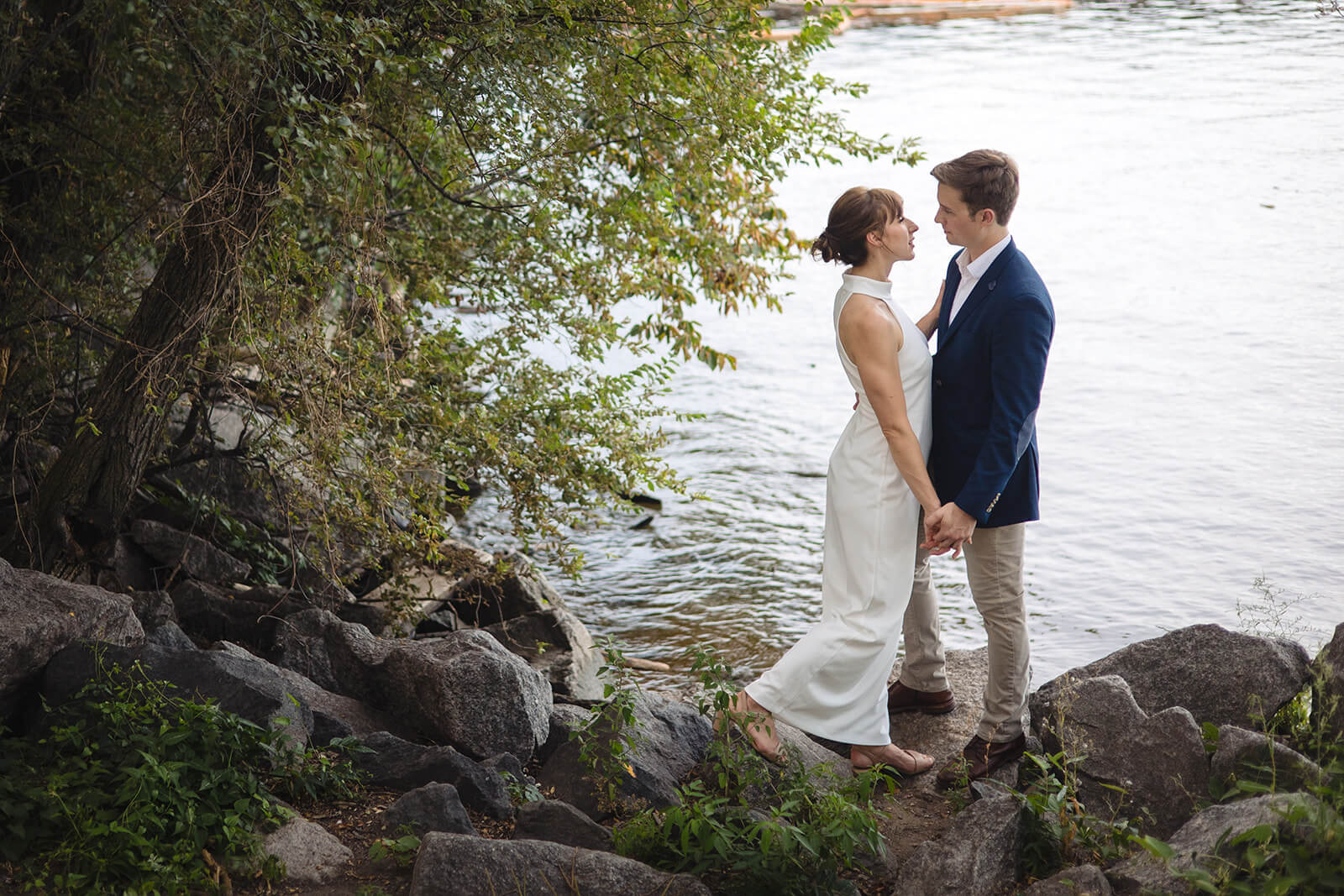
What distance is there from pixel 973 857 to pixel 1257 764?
893mm

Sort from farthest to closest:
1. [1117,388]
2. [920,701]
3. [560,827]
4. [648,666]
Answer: [1117,388], [648,666], [920,701], [560,827]

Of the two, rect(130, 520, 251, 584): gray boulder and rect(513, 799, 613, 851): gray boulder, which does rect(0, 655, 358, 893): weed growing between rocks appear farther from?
rect(130, 520, 251, 584): gray boulder

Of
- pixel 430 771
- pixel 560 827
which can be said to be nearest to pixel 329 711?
pixel 430 771

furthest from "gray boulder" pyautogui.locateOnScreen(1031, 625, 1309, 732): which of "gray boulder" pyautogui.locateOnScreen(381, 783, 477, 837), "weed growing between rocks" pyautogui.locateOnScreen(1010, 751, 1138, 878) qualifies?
"gray boulder" pyautogui.locateOnScreen(381, 783, 477, 837)

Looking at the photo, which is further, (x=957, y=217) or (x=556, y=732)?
(x=556, y=732)

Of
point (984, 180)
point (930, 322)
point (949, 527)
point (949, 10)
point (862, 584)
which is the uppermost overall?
point (949, 10)

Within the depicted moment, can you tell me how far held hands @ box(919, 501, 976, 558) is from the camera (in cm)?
385

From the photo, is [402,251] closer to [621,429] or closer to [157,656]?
[621,429]

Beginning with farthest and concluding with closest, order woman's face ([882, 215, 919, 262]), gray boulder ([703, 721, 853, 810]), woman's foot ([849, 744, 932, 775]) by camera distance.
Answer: woman's foot ([849, 744, 932, 775]) < woman's face ([882, 215, 919, 262]) < gray boulder ([703, 721, 853, 810])

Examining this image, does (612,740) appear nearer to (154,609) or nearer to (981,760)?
(981,760)

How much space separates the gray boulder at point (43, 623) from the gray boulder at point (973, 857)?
2.85m

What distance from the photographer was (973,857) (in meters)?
3.27

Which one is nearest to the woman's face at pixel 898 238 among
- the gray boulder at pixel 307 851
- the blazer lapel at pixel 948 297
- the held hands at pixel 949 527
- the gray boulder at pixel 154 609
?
the blazer lapel at pixel 948 297

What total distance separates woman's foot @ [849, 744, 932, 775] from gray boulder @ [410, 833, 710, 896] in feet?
4.10
